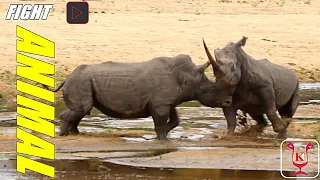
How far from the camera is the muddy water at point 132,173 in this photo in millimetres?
10734

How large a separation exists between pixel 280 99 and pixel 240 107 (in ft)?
2.64

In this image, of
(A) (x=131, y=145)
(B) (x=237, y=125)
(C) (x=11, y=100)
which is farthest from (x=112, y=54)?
(A) (x=131, y=145)

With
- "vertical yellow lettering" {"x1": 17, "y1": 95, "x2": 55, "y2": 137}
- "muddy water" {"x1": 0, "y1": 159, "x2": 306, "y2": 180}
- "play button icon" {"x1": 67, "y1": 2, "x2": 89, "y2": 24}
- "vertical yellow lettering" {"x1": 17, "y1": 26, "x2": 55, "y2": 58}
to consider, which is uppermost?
"vertical yellow lettering" {"x1": 17, "y1": 26, "x2": 55, "y2": 58}

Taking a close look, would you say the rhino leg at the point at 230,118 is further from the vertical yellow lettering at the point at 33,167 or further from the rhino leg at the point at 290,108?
the vertical yellow lettering at the point at 33,167

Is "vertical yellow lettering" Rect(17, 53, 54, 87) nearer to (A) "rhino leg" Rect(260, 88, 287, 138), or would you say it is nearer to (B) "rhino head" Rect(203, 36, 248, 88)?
(B) "rhino head" Rect(203, 36, 248, 88)

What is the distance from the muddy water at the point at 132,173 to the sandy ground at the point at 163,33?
324 inches

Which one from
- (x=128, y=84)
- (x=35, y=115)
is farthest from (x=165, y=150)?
(x=35, y=115)

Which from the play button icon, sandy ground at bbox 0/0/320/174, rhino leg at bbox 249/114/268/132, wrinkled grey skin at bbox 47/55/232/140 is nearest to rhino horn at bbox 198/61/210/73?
wrinkled grey skin at bbox 47/55/232/140

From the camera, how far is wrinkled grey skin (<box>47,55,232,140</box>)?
→ 14.0 m

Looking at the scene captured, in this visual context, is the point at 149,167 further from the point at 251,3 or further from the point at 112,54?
the point at 251,3

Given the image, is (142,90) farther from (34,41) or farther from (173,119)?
(34,41)

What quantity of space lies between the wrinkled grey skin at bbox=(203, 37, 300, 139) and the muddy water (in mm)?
2710

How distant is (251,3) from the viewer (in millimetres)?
37938

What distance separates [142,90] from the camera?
1402cm
